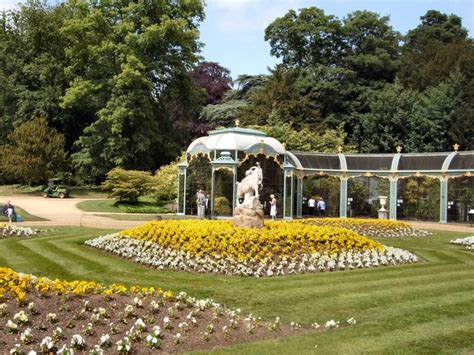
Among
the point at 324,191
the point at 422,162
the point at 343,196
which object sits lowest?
the point at 343,196

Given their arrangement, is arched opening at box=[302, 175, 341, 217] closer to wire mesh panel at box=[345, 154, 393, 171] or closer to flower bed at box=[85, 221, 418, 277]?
wire mesh panel at box=[345, 154, 393, 171]

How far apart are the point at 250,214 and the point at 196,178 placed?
15.7m

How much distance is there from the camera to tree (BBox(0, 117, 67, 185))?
1731 inches

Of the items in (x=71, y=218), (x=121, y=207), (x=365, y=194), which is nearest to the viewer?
(x=71, y=218)

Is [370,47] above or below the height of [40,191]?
above

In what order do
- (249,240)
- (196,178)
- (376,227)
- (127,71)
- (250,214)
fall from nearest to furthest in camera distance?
(249,240) < (250,214) < (376,227) < (196,178) < (127,71)

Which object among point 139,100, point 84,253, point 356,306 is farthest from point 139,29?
point 356,306

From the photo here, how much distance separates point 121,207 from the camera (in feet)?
112

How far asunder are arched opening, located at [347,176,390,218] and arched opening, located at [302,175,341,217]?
827 millimetres

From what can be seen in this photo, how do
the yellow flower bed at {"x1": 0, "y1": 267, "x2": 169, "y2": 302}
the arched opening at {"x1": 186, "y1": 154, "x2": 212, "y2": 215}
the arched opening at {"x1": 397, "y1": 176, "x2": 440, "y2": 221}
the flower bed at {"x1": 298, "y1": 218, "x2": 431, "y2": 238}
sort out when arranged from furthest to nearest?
the arched opening at {"x1": 397, "y1": 176, "x2": 440, "y2": 221}
the arched opening at {"x1": 186, "y1": 154, "x2": 212, "y2": 215}
the flower bed at {"x1": 298, "y1": 218, "x2": 431, "y2": 238}
the yellow flower bed at {"x1": 0, "y1": 267, "x2": 169, "y2": 302}

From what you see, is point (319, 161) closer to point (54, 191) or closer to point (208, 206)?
point (208, 206)

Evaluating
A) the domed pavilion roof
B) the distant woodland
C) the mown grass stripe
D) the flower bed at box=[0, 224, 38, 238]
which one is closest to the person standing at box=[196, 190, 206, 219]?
the domed pavilion roof

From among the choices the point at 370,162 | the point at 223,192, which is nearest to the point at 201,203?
the point at 223,192

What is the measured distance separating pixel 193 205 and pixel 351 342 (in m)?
23.9
